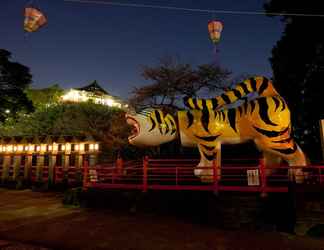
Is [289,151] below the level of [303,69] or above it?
below

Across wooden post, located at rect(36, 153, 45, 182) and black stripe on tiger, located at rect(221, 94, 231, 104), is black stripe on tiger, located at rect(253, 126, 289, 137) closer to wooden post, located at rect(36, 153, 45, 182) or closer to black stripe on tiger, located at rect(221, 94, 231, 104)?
black stripe on tiger, located at rect(221, 94, 231, 104)

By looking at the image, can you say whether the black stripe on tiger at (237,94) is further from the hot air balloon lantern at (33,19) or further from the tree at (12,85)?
the tree at (12,85)

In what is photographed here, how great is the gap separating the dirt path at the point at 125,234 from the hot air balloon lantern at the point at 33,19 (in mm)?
6374

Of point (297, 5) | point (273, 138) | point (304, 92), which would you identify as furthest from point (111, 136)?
point (297, 5)

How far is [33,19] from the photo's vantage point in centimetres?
791

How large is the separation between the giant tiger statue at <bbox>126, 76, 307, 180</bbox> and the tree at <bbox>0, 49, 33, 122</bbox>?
13.2 m

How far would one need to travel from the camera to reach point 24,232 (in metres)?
5.31

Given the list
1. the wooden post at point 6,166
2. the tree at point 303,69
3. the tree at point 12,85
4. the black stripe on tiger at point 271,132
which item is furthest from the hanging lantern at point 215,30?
the tree at point 12,85

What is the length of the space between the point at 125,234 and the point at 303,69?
1138 centimetres

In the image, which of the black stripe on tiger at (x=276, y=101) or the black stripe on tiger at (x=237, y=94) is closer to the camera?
the black stripe on tiger at (x=276, y=101)

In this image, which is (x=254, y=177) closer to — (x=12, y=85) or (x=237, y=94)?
(x=237, y=94)

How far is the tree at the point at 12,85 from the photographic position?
1616 cm

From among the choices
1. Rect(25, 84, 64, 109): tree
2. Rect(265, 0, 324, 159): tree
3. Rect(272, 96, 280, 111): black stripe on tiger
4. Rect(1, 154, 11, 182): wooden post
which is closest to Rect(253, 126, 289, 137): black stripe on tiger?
Rect(272, 96, 280, 111): black stripe on tiger

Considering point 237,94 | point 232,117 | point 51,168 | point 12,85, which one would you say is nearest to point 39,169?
point 51,168
